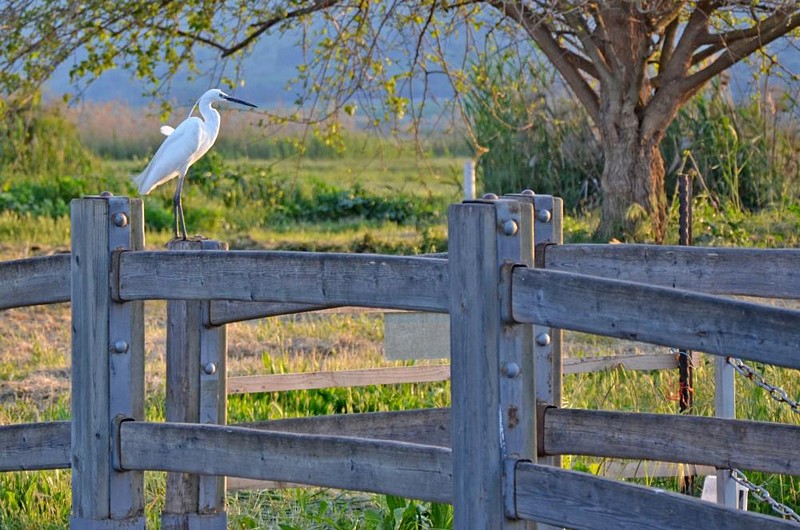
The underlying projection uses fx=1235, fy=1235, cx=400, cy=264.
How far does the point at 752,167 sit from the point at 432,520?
10603 millimetres

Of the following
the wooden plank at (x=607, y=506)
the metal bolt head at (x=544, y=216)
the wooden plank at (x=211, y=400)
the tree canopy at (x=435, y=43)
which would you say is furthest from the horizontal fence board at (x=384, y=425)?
the tree canopy at (x=435, y=43)

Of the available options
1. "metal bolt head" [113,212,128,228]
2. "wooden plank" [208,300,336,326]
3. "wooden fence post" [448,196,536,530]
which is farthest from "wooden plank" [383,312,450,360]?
"wooden fence post" [448,196,536,530]

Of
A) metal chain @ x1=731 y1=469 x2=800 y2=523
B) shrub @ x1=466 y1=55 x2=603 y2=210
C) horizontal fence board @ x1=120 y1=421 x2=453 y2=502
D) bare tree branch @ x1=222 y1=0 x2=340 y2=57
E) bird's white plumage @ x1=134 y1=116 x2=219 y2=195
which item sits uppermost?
bare tree branch @ x1=222 y1=0 x2=340 y2=57

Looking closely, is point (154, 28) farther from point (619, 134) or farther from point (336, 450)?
point (336, 450)

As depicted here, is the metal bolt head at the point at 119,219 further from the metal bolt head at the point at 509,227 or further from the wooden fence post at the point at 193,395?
the metal bolt head at the point at 509,227

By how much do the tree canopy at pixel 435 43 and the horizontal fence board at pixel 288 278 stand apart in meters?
6.03

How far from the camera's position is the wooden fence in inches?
102

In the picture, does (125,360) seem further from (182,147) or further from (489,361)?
(182,147)

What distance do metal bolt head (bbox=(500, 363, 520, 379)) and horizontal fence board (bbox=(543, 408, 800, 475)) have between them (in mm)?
979

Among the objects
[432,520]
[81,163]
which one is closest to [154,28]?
[432,520]

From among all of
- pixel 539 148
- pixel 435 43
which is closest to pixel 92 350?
pixel 435 43

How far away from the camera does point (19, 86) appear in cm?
1022

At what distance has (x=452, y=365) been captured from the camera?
2.82 m

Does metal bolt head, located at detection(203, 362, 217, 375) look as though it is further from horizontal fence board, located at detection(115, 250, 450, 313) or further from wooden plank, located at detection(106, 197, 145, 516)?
horizontal fence board, located at detection(115, 250, 450, 313)
